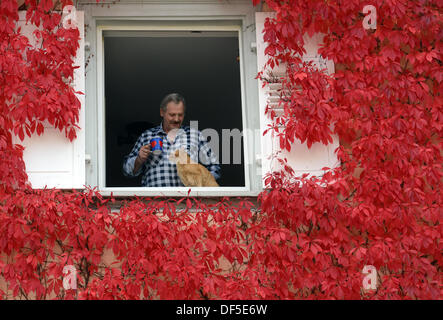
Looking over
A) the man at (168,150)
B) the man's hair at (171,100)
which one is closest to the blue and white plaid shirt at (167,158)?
the man at (168,150)

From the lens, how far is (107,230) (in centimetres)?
579

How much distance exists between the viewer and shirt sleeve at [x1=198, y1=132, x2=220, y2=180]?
6352 millimetres

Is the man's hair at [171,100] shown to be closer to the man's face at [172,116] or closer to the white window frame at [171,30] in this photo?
the man's face at [172,116]

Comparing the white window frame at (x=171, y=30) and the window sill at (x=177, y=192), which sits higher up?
the white window frame at (x=171, y=30)

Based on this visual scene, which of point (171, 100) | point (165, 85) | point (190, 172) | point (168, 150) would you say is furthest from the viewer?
point (165, 85)

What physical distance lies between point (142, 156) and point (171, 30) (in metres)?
1.13

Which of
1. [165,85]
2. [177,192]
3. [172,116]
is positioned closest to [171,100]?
[172,116]

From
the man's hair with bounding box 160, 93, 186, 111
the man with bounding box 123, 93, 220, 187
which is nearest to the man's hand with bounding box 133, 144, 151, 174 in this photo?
the man with bounding box 123, 93, 220, 187

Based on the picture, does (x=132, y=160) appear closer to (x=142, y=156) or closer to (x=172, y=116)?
(x=142, y=156)

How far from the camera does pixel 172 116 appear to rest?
255 inches

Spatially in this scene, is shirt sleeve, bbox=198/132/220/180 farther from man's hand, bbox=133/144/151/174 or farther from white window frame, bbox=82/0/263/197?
man's hand, bbox=133/144/151/174

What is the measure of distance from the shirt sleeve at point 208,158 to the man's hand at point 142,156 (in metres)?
0.44

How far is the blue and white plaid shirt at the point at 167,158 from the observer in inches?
248

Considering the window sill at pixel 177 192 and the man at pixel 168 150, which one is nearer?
the window sill at pixel 177 192
